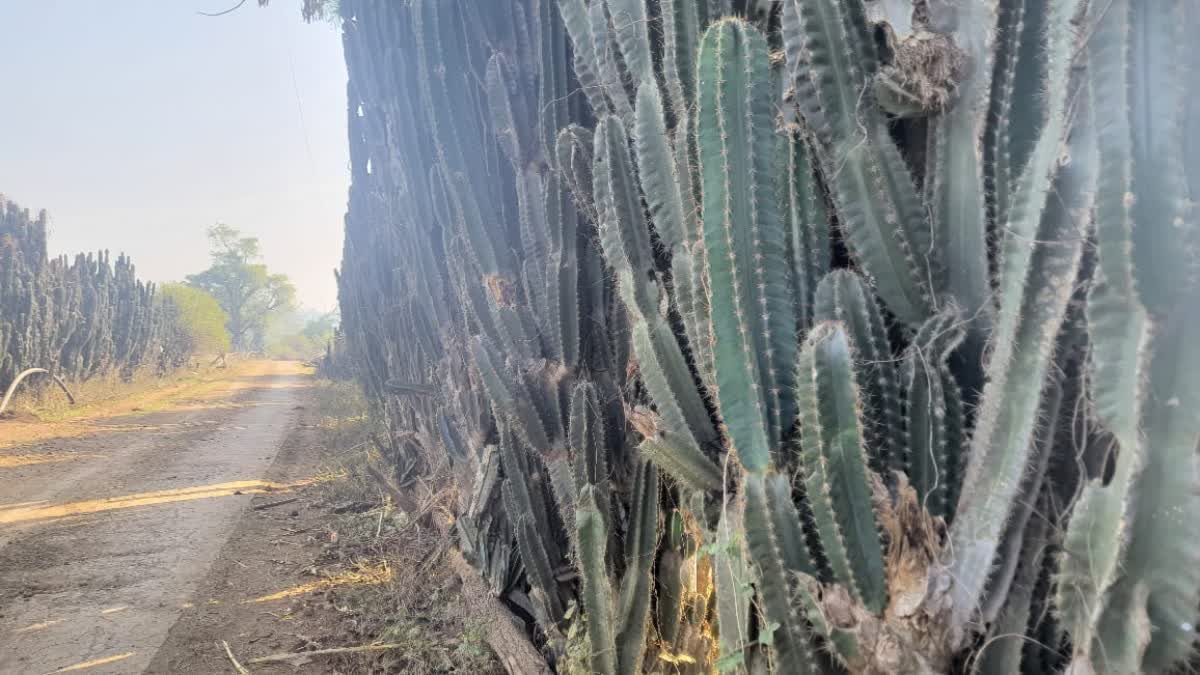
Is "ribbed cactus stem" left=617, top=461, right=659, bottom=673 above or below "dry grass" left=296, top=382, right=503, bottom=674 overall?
above

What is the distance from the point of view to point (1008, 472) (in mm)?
1296

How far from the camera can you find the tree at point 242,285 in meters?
64.1

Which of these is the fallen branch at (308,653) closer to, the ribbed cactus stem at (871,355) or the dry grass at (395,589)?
the dry grass at (395,589)

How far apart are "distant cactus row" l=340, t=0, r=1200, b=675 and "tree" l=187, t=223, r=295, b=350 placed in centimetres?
6628

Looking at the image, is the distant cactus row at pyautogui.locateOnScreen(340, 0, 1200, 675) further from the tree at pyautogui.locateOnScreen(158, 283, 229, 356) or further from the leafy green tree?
the leafy green tree

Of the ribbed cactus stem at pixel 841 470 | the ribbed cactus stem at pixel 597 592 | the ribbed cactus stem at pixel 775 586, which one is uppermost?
the ribbed cactus stem at pixel 841 470

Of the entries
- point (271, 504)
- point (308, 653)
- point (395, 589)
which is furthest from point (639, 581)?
point (271, 504)

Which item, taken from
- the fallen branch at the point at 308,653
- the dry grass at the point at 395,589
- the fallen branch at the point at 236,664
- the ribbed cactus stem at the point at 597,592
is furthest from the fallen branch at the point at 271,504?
the ribbed cactus stem at the point at 597,592

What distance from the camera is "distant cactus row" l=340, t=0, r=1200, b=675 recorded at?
1094 millimetres

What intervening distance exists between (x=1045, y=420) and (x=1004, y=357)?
13 centimetres

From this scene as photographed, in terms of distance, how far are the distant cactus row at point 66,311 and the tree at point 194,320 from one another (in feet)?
18.1

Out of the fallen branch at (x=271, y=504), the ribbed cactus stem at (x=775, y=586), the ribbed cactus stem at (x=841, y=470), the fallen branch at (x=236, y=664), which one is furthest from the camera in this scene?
the fallen branch at (x=271, y=504)

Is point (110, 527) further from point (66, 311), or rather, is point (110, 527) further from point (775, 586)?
point (66, 311)

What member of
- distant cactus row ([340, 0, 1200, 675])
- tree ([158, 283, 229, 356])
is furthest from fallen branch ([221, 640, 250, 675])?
tree ([158, 283, 229, 356])
